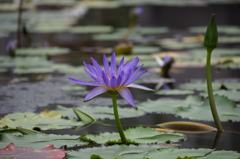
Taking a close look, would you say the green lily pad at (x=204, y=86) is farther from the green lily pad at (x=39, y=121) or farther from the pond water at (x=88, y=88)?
the green lily pad at (x=39, y=121)

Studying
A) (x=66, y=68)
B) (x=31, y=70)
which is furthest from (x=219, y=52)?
(x=31, y=70)

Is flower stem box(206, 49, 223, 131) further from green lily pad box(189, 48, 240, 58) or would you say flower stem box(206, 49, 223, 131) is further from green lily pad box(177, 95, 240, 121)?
green lily pad box(189, 48, 240, 58)

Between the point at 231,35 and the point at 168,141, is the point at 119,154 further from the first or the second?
the point at 231,35

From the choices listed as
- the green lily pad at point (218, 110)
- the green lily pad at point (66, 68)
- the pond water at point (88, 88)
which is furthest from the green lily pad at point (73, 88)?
the green lily pad at point (218, 110)

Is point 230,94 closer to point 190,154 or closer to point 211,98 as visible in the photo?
point 211,98

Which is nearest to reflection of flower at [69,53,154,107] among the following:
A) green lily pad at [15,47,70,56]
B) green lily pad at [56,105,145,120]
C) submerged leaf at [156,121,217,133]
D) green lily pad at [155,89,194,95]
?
submerged leaf at [156,121,217,133]

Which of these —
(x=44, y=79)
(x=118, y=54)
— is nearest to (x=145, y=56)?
(x=118, y=54)

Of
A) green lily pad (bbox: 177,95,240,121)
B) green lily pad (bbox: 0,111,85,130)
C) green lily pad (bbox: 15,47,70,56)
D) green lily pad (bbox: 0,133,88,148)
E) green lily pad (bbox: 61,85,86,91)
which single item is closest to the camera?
green lily pad (bbox: 0,133,88,148)
